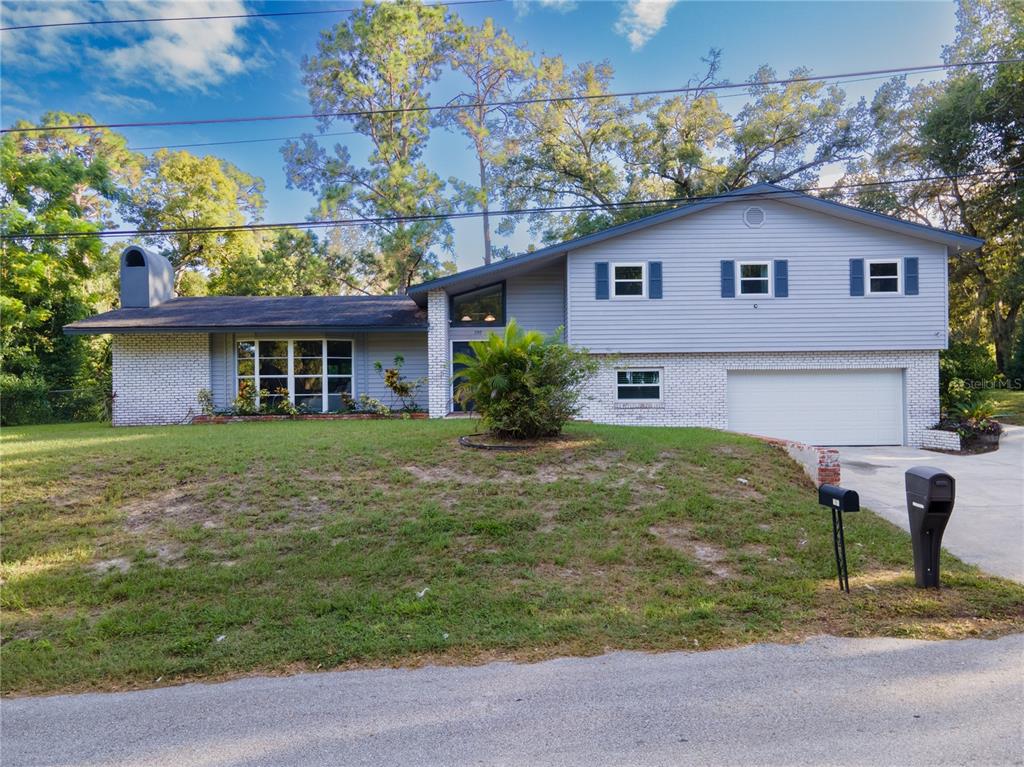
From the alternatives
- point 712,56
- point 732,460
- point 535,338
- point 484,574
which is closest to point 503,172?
point 712,56

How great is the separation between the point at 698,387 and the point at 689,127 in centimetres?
1600

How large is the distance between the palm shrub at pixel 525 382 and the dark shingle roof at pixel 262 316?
7.20 m

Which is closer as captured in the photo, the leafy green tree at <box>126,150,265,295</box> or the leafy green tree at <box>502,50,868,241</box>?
the leafy green tree at <box>502,50,868,241</box>

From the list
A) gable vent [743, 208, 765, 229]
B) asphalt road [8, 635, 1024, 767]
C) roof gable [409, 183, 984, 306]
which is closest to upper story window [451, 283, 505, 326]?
roof gable [409, 183, 984, 306]

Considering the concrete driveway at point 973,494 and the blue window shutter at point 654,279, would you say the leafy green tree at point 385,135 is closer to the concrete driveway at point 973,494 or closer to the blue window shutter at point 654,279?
the blue window shutter at point 654,279

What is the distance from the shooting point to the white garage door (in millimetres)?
15023

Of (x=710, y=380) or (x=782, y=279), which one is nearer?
(x=782, y=279)

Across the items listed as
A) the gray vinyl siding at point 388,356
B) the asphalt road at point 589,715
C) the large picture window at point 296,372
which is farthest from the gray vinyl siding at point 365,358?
the asphalt road at point 589,715

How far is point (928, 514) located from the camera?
4.63m

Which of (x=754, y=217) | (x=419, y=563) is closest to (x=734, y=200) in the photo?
(x=754, y=217)

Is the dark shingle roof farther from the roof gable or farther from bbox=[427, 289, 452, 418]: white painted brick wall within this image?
the roof gable

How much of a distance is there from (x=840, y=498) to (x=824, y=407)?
11763mm

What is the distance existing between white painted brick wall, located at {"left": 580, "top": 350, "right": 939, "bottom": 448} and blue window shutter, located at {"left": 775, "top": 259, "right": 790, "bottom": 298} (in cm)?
157

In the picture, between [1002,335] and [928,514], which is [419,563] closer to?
[928,514]
